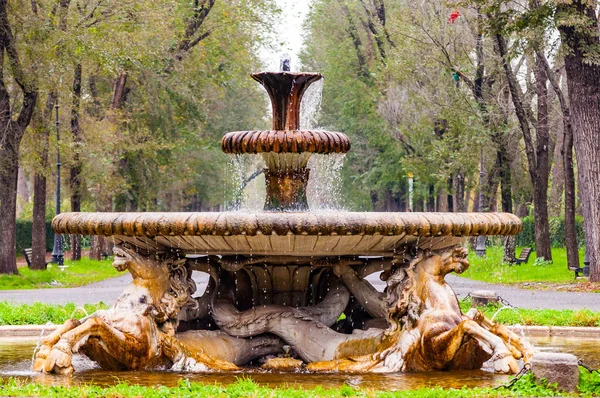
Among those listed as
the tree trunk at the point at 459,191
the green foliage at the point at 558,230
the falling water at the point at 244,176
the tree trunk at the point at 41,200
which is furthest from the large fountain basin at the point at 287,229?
the green foliage at the point at 558,230

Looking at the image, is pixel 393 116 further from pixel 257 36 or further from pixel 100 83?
pixel 100 83

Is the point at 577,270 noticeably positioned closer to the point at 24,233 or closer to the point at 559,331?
the point at 559,331

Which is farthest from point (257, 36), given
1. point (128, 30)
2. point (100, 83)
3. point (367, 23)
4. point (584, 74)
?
point (584, 74)

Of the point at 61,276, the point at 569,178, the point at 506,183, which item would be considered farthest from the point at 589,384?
the point at 506,183

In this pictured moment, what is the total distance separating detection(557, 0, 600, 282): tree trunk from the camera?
2258cm

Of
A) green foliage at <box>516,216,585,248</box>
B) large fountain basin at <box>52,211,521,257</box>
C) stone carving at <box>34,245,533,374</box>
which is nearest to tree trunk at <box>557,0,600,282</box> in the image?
stone carving at <box>34,245,533,374</box>

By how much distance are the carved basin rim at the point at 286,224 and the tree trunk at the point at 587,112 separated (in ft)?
50.5

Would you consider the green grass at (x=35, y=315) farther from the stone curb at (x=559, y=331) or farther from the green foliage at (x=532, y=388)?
the green foliage at (x=532, y=388)

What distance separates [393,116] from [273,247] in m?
33.2

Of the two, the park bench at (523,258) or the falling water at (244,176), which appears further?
the park bench at (523,258)

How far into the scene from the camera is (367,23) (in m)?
47.0

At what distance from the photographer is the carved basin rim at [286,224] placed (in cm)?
757

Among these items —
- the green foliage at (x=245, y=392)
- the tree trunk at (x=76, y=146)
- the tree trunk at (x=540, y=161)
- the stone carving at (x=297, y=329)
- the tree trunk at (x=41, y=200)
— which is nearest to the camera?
the green foliage at (x=245, y=392)

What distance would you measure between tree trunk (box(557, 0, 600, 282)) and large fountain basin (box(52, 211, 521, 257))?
15.2m
